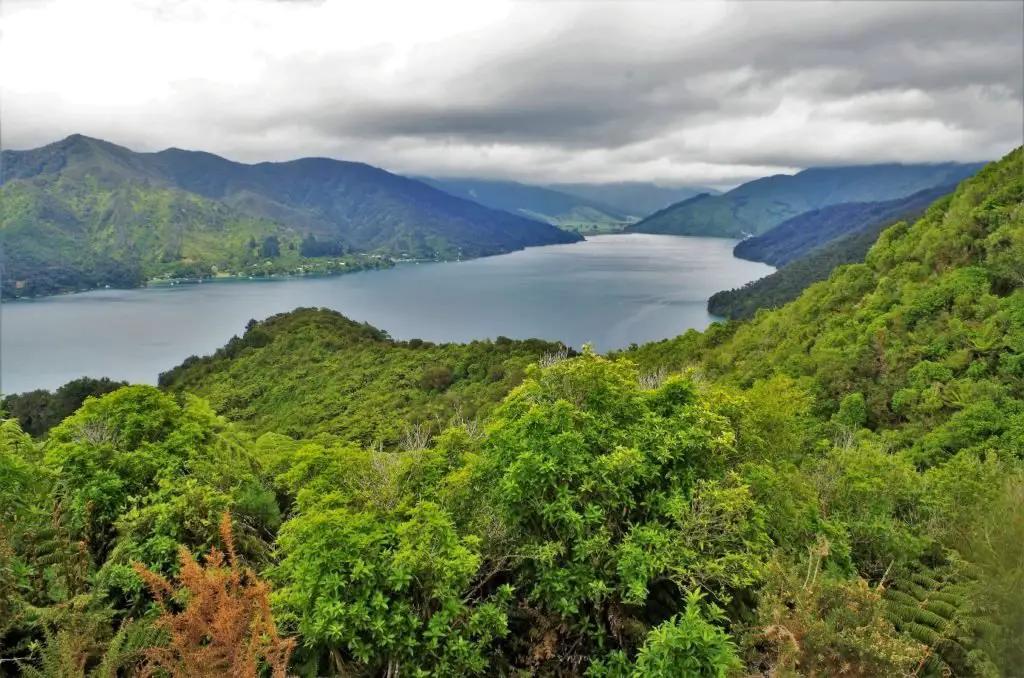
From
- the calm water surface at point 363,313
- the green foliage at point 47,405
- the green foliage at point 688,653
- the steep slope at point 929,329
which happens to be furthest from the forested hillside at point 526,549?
the calm water surface at point 363,313

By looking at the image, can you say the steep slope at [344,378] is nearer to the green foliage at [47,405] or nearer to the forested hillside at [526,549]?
the green foliage at [47,405]

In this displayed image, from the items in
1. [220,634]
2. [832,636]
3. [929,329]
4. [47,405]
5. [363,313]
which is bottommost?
[47,405]

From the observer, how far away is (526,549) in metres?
7.63

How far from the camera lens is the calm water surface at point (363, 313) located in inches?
3275

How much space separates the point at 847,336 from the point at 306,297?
12952cm

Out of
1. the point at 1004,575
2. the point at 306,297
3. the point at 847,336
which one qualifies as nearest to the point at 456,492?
the point at 1004,575

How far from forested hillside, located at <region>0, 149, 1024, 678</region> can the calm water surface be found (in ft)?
243

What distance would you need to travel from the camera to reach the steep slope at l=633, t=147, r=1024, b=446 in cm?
2148

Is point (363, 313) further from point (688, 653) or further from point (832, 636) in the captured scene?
point (832, 636)

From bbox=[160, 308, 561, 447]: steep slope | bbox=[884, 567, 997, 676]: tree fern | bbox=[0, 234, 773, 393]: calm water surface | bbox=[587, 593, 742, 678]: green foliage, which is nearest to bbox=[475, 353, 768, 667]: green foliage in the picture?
bbox=[587, 593, 742, 678]: green foliage

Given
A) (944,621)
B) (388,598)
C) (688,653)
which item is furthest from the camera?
(944,621)

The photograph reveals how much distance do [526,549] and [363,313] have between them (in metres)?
115

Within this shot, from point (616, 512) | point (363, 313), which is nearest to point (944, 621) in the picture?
point (616, 512)

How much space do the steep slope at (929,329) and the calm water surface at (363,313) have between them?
51.1 m
